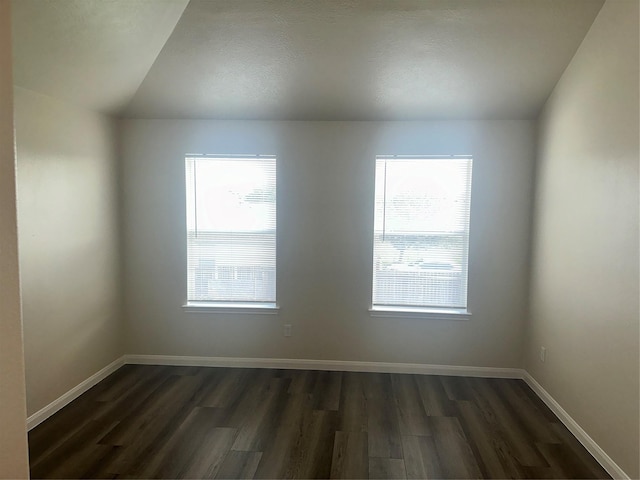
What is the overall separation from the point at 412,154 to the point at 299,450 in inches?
106

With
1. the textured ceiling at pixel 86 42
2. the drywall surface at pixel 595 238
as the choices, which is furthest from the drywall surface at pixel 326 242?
the textured ceiling at pixel 86 42

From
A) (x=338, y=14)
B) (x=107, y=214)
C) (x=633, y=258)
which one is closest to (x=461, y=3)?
(x=338, y=14)

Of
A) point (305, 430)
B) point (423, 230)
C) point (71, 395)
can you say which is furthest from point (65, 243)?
point (423, 230)

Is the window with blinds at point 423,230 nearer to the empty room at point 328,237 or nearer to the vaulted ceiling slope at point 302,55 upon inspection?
the empty room at point 328,237

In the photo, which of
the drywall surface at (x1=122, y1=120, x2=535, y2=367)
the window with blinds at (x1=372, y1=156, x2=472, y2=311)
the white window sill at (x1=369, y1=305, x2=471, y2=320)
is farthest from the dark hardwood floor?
the window with blinds at (x1=372, y1=156, x2=472, y2=311)

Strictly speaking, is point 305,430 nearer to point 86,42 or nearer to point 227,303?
point 227,303

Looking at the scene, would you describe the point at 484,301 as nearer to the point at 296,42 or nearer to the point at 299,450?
the point at 299,450

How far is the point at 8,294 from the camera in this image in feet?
4.04

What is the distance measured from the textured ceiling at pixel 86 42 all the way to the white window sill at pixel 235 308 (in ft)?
6.81

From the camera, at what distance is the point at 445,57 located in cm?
308

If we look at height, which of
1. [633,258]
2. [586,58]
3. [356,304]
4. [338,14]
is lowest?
[356,304]

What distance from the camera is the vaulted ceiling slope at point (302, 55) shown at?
2639 mm

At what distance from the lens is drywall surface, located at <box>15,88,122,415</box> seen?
2.85 metres

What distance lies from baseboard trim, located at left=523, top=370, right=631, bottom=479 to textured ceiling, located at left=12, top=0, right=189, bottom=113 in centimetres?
398
